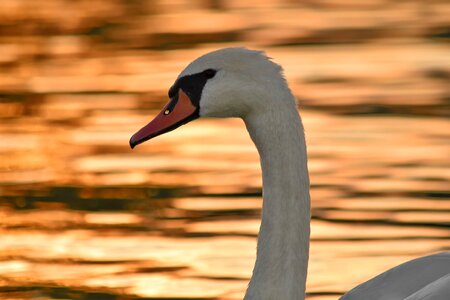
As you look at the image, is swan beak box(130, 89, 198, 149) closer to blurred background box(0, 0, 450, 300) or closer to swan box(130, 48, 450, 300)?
swan box(130, 48, 450, 300)

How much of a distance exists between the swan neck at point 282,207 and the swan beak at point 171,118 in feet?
0.80

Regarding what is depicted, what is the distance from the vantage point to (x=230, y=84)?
247 inches

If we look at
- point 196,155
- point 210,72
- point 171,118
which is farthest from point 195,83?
point 196,155

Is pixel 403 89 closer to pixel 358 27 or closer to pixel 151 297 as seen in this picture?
pixel 358 27

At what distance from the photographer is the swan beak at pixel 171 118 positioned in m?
6.43

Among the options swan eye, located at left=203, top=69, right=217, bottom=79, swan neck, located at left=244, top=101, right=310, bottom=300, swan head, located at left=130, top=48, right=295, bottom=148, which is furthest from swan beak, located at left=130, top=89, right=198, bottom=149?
swan neck, located at left=244, top=101, right=310, bottom=300

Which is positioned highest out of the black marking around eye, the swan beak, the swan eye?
the swan eye

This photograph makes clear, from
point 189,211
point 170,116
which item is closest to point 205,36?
point 189,211

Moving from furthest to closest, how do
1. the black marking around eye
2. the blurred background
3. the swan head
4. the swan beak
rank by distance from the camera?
1. the blurred background
2. the swan beak
3. the black marking around eye
4. the swan head

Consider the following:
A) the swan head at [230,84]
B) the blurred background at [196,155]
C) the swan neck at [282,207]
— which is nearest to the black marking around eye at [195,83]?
the swan head at [230,84]

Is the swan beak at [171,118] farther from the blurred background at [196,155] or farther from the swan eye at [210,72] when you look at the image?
the blurred background at [196,155]

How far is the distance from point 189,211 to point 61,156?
5.30ft

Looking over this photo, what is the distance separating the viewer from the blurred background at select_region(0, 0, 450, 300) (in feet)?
28.8

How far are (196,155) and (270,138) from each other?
456cm
